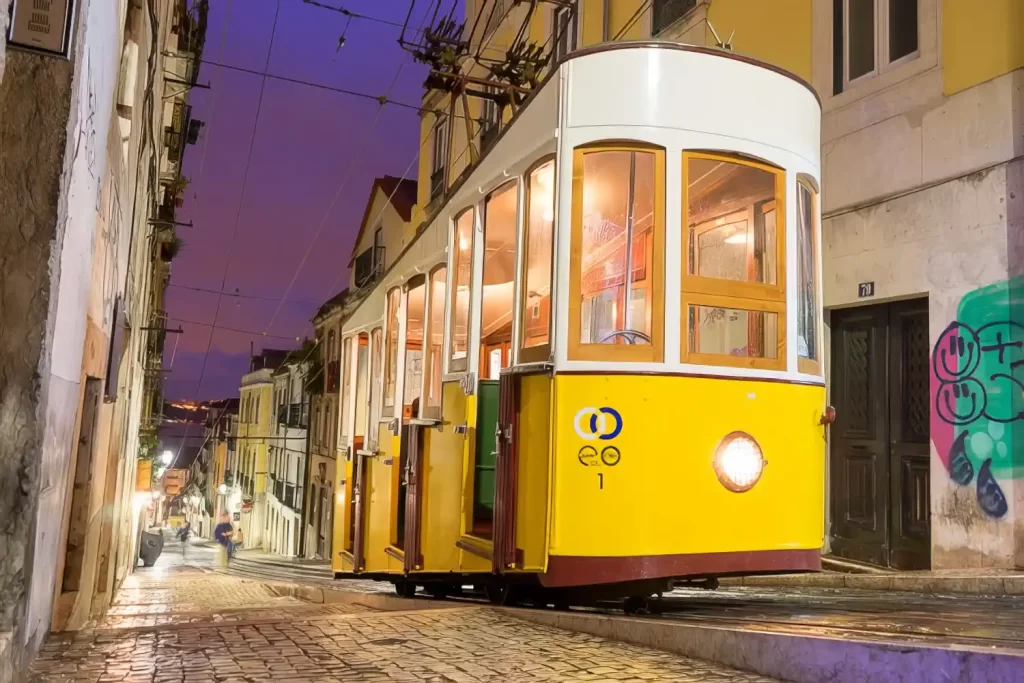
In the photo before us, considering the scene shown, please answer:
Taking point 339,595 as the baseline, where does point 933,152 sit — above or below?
above

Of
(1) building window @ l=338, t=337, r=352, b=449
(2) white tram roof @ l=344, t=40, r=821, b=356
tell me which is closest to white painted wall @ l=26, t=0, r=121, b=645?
(2) white tram roof @ l=344, t=40, r=821, b=356

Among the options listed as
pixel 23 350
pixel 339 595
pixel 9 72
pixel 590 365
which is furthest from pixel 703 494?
pixel 339 595

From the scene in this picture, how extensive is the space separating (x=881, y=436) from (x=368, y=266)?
68.2 ft

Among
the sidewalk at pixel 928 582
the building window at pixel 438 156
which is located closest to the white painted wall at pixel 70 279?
the sidewalk at pixel 928 582

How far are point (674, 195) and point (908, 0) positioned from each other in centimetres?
531

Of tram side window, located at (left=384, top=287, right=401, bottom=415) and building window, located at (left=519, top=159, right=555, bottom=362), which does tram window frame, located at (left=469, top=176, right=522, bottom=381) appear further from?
tram side window, located at (left=384, top=287, right=401, bottom=415)

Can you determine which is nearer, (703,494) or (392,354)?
(703,494)

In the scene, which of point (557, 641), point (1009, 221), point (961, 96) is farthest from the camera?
point (961, 96)

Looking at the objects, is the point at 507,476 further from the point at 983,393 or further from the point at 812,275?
the point at 983,393

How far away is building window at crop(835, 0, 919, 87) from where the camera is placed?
27.9ft

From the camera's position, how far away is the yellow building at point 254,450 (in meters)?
41.2

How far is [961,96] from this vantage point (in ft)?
25.3

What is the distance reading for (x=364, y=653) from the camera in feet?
14.5

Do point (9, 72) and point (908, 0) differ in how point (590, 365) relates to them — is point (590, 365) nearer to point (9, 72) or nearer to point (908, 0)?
point (9, 72)
